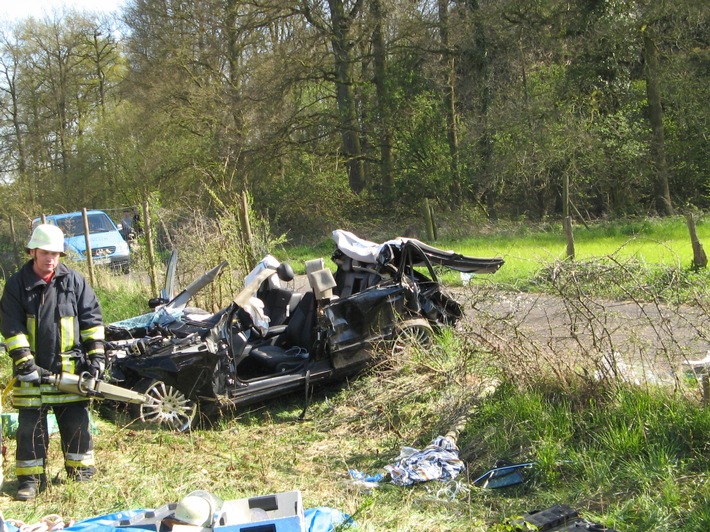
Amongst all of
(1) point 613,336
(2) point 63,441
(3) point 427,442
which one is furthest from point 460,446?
(2) point 63,441

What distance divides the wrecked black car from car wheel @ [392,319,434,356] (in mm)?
17

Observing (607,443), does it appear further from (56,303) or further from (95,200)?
(95,200)

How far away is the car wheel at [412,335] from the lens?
812 cm

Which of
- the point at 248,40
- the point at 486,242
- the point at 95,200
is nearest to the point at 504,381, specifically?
the point at 486,242

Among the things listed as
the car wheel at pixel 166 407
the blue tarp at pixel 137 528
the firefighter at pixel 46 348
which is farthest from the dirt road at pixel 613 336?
the firefighter at pixel 46 348

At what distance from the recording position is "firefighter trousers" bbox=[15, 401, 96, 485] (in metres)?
5.75

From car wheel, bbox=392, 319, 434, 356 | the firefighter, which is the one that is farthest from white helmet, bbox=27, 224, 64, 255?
car wheel, bbox=392, 319, 434, 356

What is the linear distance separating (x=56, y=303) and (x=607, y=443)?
446 centimetres

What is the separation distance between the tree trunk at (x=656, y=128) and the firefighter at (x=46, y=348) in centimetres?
1890

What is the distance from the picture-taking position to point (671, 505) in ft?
15.7

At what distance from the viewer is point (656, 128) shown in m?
21.8

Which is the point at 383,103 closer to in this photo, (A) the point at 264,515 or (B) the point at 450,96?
(B) the point at 450,96

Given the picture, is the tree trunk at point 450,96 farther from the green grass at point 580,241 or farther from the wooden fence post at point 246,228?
the wooden fence post at point 246,228

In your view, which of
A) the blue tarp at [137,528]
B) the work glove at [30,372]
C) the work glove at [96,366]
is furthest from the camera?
the work glove at [96,366]
